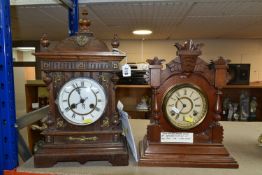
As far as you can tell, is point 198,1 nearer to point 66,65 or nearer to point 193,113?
point 193,113

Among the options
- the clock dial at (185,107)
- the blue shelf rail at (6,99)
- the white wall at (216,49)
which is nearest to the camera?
the blue shelf rail at (6,99)

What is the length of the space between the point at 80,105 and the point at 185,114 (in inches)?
12.4

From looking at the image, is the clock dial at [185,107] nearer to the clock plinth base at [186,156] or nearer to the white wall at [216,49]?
the clock plinth base at [186,156]

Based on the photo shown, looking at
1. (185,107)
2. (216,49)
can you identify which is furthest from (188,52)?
(216,49)

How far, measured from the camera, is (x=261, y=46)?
262 cm

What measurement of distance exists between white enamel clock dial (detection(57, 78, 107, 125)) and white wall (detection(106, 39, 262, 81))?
1993 mm

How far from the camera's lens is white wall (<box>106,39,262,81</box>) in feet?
8.56

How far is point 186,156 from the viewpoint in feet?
2.27

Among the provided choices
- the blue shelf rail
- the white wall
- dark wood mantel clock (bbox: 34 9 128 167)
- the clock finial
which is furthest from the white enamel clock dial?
the white wall

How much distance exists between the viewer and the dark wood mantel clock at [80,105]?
67cm

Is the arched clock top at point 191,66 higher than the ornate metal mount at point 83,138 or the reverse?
higher

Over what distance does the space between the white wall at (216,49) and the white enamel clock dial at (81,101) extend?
1.99 m

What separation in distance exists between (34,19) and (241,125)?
50.3 inches

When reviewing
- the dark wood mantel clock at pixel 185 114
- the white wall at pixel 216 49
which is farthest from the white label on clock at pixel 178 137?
the white wall at pixel 216 49
